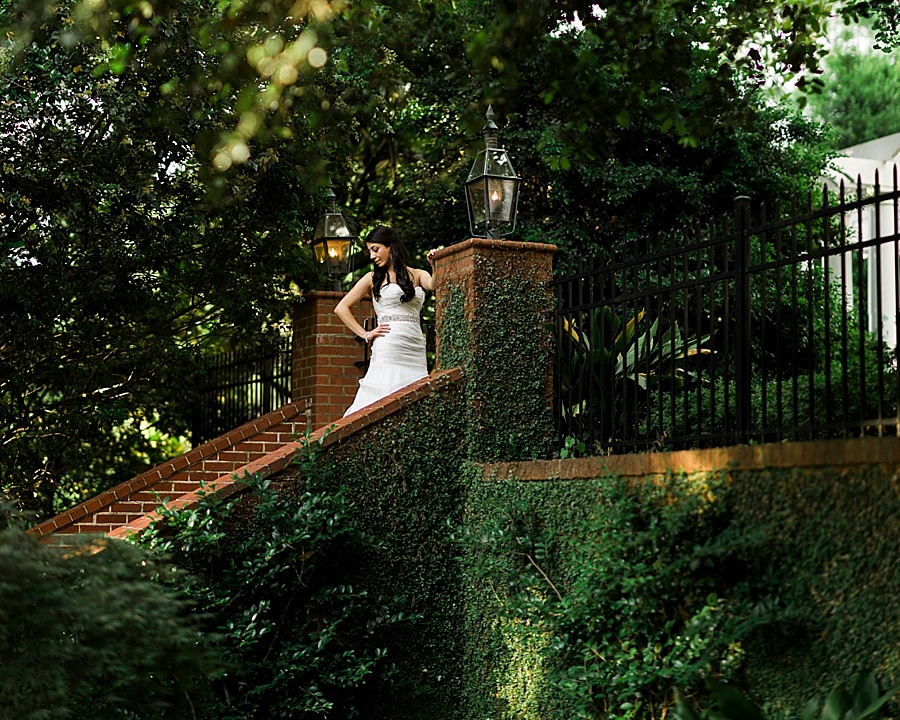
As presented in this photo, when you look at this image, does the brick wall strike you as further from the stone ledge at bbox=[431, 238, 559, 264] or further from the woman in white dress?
the stone ledge at bbox=[431, 238, 559, 264]

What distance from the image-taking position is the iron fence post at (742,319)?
593 centimetres

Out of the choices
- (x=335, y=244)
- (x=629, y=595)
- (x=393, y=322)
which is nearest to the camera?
(x=629, y=595)

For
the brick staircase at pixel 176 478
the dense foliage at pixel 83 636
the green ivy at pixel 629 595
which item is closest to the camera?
the dense foliage at pixel 83 636

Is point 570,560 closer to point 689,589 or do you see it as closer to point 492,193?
point 689,589

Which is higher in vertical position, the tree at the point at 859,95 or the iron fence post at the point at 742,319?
the tree at the point at 859,95

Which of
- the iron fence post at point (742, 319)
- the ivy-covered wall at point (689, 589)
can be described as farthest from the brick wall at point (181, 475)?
the iron fence post at point (742, 319)

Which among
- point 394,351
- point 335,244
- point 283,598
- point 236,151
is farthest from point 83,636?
point 335,244

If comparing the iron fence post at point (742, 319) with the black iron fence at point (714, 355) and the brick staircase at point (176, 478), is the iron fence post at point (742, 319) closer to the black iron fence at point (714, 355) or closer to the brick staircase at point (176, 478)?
the black iron fence at point (714, 355)

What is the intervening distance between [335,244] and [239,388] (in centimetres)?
272

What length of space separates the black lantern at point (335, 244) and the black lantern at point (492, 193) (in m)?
2.96

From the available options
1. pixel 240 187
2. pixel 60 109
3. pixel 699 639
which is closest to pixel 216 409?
pixel 240 187

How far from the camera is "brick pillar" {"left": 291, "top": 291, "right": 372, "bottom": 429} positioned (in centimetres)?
1059

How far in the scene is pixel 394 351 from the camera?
28.9 ft

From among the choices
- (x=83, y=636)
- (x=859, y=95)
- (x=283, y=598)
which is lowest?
(x=283, y=598)
